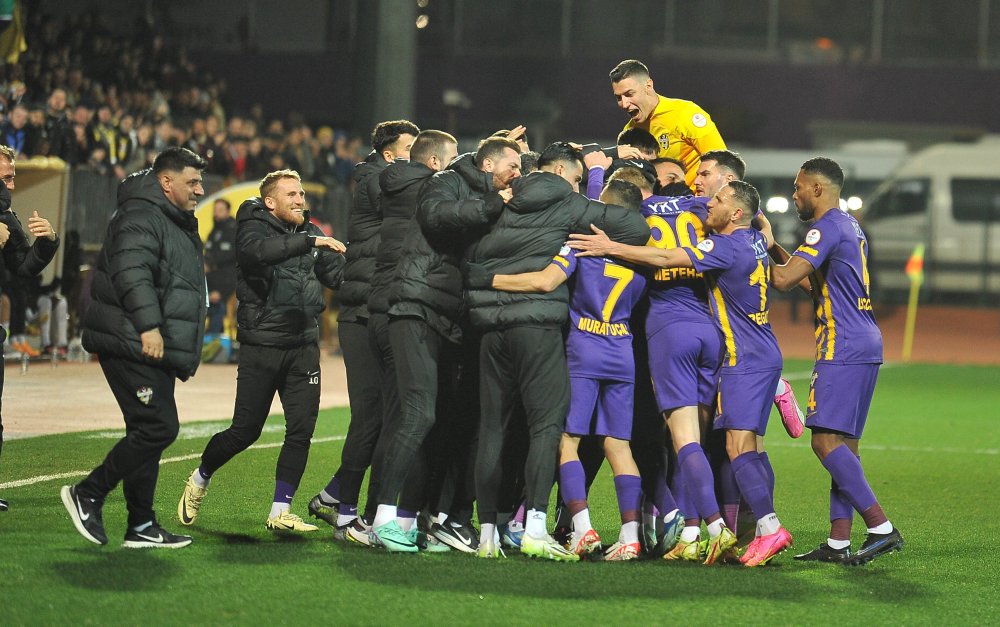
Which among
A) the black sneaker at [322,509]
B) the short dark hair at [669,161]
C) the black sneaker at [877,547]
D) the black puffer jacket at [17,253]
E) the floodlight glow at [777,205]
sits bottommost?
the floodlight glow at [777,205]

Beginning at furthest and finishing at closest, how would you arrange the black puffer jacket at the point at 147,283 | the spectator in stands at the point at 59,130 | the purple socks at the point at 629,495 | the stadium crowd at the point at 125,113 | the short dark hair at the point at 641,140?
the stadium crowd at the point at 125,113, the spectator in stands at the point at 59,130, the short dark hair at the point at 641,140, the purple socks at the point at 629,495, the black puffer jacket at the point at 147,283

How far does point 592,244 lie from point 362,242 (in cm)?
159

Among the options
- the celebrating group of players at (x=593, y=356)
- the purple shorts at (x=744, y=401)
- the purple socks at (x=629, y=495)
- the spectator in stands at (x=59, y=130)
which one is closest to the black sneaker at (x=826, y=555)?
the celebrating group of players at (x=593, y=356)

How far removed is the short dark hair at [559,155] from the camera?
730 cm

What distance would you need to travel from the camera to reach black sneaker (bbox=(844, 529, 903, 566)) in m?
7.24

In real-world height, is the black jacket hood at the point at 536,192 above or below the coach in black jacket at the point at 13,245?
above

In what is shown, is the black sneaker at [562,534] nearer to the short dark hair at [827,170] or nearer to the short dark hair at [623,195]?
the short dark hair at [623,195]

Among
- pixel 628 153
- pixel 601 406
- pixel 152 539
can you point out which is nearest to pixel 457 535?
pixel 601 406

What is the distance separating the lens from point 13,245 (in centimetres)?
805

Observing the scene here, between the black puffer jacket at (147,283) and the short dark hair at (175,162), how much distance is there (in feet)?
0.23

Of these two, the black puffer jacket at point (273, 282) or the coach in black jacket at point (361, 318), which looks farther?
the coach in black jacket at point (361, 318)

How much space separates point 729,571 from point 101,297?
332 cm

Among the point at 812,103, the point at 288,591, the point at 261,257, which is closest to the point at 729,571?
the point at 288,591

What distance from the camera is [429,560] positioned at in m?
6.99
